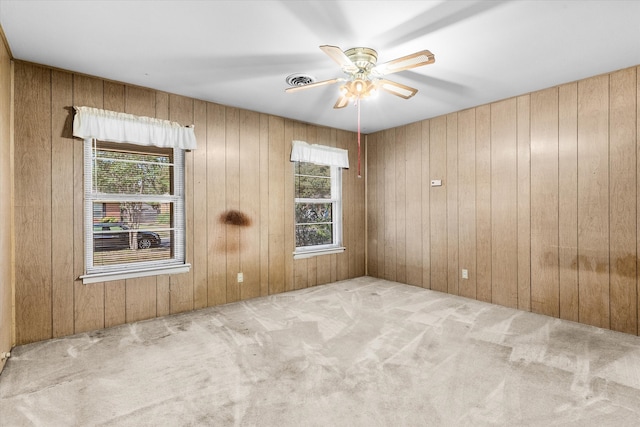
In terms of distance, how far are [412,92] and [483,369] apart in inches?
87.3

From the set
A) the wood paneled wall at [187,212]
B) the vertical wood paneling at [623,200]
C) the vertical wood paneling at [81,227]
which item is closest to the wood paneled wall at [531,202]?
the vertical wood paneling at [623,200]

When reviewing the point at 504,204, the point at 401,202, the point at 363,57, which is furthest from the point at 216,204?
the point at 504,204

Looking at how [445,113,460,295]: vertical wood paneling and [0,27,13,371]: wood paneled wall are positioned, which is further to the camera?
[445,113,460,295]: vertical wood paneling

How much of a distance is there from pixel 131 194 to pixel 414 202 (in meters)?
3.65

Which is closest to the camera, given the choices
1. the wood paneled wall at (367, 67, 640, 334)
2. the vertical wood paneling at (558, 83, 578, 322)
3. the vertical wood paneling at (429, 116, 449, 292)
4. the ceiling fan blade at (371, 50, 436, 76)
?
the ceiling fan blade at (371, 50, 436, 76)

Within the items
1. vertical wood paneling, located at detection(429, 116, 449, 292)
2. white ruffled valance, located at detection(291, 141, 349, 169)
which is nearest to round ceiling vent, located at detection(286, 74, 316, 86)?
white ruffled valance, located at detection(291, 141, 349, 169)

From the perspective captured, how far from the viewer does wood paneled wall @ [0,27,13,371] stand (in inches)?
94.7

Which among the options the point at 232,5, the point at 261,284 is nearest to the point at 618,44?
the point at 232,5

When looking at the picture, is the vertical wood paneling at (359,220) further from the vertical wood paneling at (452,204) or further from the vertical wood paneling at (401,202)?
the vertical wood paneling at (452,204)

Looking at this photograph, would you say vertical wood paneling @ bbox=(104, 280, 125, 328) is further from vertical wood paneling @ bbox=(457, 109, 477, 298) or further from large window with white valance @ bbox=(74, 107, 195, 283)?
Answer: vertical wood paneling @ bbox=(457, 109, 477, 298)

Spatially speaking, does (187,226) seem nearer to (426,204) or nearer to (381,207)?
(381,207)

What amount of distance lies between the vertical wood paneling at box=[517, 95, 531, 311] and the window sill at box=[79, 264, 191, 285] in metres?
3.79

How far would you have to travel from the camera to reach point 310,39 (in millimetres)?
2469

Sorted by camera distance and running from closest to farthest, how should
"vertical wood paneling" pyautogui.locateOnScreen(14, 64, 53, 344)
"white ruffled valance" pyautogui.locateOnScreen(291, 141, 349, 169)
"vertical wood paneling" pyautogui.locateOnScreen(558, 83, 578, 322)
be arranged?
1. "vertical wood paneling" pyautogui.locateOnScreen(14, 64, 53, 344)
2. "vertical wood paneling" pyautogui.locateOnScreen(558, 83, 578, 322)
3. "white ruffled valance" pyautogui.locateOnScreen(291, 141, 349, 169)
